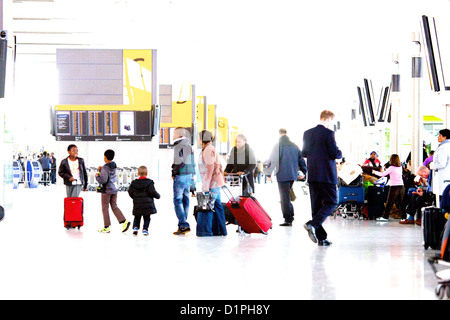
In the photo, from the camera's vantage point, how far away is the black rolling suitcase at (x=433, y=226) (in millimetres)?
7957

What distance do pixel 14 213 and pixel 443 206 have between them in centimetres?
928

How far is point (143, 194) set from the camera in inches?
392

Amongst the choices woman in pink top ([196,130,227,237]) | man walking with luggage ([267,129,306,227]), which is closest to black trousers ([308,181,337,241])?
woman in pink top ([196,130,227,237])

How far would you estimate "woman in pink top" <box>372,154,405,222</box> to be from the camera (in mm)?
12508

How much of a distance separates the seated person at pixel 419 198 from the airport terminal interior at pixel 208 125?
14 centimetres

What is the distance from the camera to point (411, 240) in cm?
947

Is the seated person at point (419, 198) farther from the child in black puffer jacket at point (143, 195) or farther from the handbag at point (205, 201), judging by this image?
the child in black puffer jacket at point (143, 195)

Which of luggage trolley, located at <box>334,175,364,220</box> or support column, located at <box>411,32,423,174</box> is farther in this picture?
support column, located at <box>411,32,423,174</box>

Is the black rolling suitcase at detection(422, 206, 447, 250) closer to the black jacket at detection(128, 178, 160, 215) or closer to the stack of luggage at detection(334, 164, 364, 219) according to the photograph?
the black jacket at detection(128, 178, 160, 215)

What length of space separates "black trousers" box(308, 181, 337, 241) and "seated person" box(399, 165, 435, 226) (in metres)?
2.84

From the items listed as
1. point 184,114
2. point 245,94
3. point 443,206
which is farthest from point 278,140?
point 245,94

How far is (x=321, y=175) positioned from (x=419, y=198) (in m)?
3.66

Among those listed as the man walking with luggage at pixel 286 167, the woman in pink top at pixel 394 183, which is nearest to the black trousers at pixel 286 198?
the man walking with luggage at pixel 286 167
